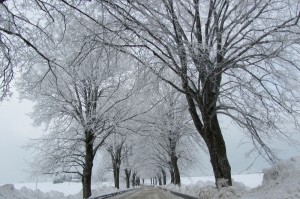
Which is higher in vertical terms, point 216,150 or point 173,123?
point 173,123

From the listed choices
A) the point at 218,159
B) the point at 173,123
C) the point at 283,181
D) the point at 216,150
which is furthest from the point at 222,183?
the point at 173,123

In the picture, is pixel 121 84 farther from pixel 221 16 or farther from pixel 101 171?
pixel 101 171

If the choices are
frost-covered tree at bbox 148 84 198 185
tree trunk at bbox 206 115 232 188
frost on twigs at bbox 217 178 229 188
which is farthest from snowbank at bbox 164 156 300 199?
frost-covered tree at bbox 148 84 198 185

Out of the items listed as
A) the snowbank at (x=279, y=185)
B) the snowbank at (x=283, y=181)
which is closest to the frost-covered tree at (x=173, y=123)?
the snowbank at (x=279, y=185)

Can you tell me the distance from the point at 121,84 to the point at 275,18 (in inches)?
523

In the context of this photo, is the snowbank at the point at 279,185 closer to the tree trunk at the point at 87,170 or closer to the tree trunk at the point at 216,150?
the tree trunk at the point at 216,150

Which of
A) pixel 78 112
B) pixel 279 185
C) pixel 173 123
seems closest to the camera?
pixel 279 185

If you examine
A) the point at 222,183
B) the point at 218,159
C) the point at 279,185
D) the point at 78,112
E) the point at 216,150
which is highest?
the point at 78,112

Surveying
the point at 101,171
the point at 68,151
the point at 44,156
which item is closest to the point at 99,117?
the point at 68,151

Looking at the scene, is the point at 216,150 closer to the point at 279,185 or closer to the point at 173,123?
the point at 279,185

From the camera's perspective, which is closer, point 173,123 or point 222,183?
point 222,183

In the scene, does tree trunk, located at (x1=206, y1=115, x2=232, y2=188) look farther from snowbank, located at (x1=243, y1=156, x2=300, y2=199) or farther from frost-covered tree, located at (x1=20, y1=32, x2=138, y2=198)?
frost-covered tree, located at (x1=20, y1=32, x2=138, y2=198)

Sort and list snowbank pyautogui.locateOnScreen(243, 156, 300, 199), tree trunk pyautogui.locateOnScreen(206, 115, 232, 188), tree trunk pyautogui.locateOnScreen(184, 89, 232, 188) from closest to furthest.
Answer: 1. snowbank pyautogui.locateOnScreen(243, 156, 300, 199)
2. tree trunk pyautogui.locateOnScreen(184, 89, 232, 188)
3. tree trunk pyautogui.locateOnScreen(206, 115, 232, 188)

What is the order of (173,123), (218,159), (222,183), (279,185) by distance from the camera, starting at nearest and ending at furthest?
(279,185) → (222,183) → (218,159) → (173,123)
